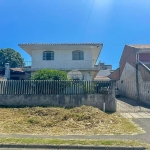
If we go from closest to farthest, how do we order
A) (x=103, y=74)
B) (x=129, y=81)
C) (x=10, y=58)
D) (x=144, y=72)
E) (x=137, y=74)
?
(x=144, y=72) < (x=137, y=74) < (x=129, y=81) < (x=10, y=58) < (x=103, y=74)

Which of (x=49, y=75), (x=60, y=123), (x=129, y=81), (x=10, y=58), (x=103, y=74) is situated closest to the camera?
(x=60, y=123)

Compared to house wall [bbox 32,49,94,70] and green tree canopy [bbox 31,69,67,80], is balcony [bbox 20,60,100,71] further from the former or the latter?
green tree canopy [bbox 31,69,67,80]

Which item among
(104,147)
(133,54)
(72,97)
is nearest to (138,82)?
(133,54)

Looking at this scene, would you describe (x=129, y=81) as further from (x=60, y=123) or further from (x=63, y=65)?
(x=60, y=123)

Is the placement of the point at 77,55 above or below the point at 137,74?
Answer: above

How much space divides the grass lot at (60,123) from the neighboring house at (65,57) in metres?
8.47

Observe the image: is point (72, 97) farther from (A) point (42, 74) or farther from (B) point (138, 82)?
(B) point (138, 82)

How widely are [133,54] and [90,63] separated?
5416 millimetres

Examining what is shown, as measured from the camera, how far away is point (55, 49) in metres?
17.1

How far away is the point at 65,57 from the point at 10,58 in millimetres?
26460

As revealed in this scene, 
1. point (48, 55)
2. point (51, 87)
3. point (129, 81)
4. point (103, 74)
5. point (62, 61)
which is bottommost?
point (51, 87)

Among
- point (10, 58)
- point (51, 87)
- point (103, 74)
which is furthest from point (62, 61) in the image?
point (10, 58)

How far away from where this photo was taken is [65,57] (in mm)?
17094

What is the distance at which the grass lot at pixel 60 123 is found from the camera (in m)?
6.24
